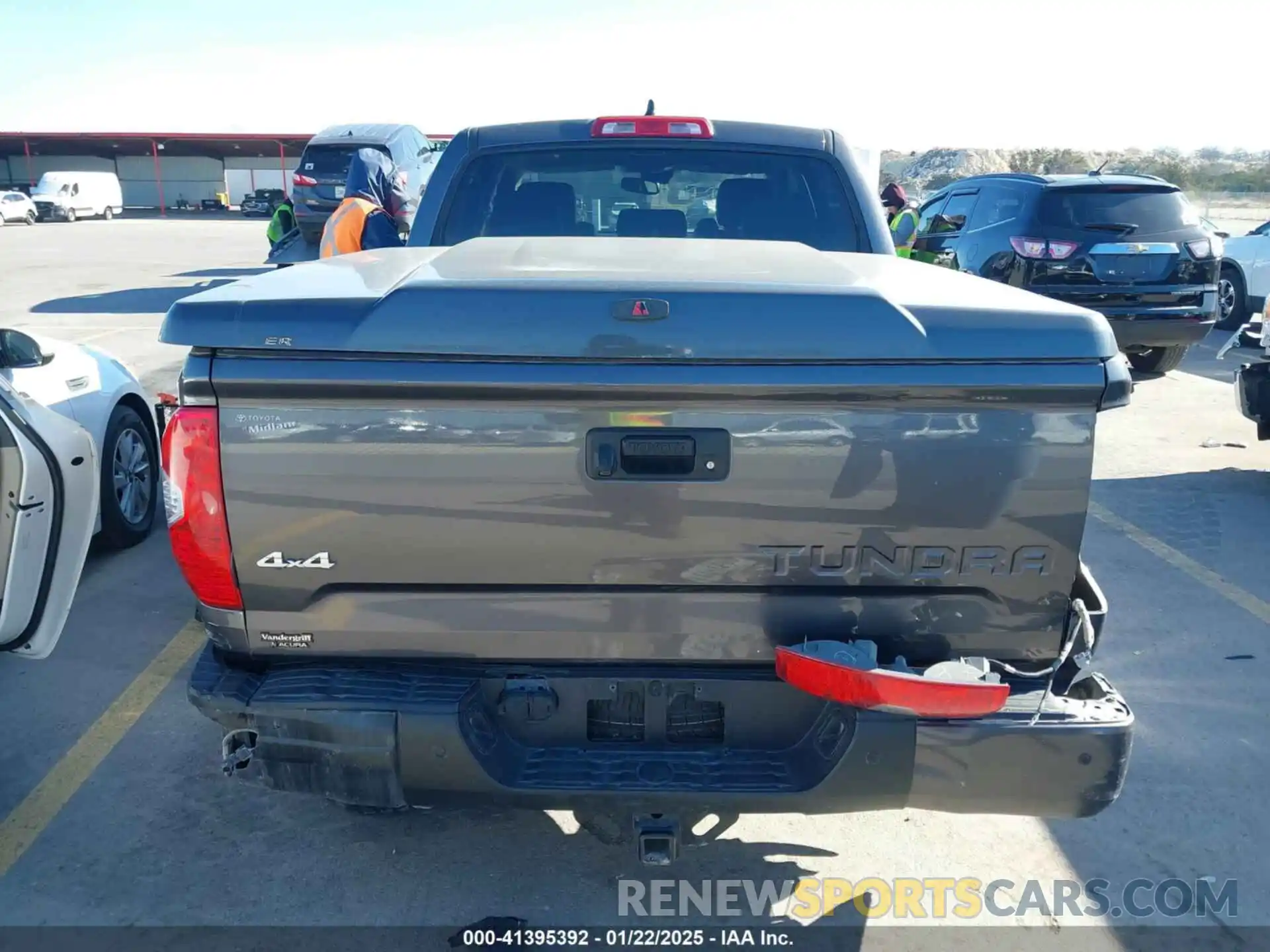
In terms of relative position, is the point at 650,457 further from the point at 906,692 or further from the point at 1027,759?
the point at 1027,759

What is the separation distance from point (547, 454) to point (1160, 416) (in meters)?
8.24

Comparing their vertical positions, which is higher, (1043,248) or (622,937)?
(1043,248)

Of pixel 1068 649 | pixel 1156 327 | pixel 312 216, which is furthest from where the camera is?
pixel 312 216

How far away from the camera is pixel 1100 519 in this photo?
20.3ft

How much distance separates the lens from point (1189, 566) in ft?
17.9

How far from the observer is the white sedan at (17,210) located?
4038 cm

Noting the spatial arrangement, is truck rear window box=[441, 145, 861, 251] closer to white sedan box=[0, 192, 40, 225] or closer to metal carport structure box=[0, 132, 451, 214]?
white sedan box=[0, 192, 40, 225]

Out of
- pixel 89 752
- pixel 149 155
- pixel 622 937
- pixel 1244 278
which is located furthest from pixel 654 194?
pixel 149 155

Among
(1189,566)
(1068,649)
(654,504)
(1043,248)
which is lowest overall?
(1189,566)

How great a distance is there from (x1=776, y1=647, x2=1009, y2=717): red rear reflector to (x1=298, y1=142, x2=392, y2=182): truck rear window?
18415mm

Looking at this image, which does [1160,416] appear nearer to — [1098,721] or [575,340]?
[1098,721]

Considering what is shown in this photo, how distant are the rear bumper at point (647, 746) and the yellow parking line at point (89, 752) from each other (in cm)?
136

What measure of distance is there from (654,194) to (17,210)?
45.8 m

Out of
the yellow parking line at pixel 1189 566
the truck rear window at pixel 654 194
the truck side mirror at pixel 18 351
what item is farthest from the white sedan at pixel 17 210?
the yellow parking line at pixel 1189 566
